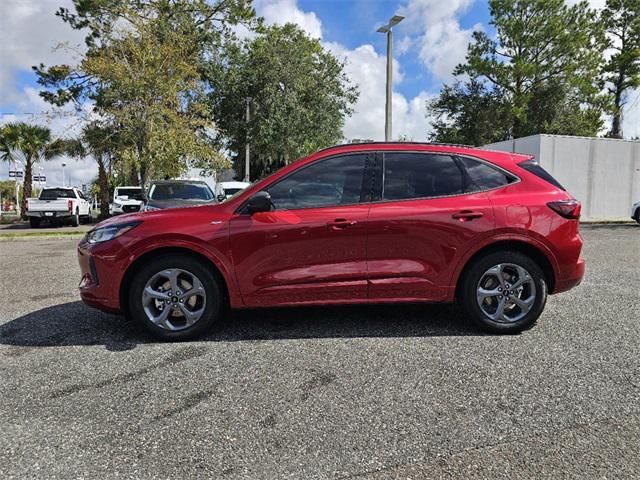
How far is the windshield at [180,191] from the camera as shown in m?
12.0

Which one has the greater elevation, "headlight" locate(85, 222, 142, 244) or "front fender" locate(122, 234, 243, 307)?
"headlight" locate(85, 222, 142, 244)

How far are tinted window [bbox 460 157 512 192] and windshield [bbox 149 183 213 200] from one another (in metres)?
8.78

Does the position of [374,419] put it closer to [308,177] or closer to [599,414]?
[599,414]

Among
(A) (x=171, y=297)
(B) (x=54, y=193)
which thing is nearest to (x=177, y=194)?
(A) (x=171, y=297)

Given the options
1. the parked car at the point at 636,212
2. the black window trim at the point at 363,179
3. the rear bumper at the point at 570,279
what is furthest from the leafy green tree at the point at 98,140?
the parked car at the point at 636,212

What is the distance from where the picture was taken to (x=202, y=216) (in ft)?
13.5

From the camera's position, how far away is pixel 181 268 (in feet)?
13.4

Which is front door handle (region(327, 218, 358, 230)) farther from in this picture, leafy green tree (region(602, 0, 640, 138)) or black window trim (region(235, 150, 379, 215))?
leafy green tree (region(602, 0, 640, 138))

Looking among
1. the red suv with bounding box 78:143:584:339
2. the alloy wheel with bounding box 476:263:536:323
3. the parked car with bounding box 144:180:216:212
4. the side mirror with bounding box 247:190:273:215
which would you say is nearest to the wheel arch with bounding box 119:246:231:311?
the red suv with bounding box 78:143:584:339

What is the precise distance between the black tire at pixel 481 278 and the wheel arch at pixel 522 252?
39mm

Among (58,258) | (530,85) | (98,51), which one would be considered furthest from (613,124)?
(58,258)

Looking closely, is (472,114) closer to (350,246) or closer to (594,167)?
(594,167)

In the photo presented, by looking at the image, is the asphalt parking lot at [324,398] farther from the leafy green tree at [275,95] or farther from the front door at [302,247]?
the leafy green tree at [275,95]

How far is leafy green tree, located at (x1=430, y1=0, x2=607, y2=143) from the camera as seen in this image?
2902 cm
